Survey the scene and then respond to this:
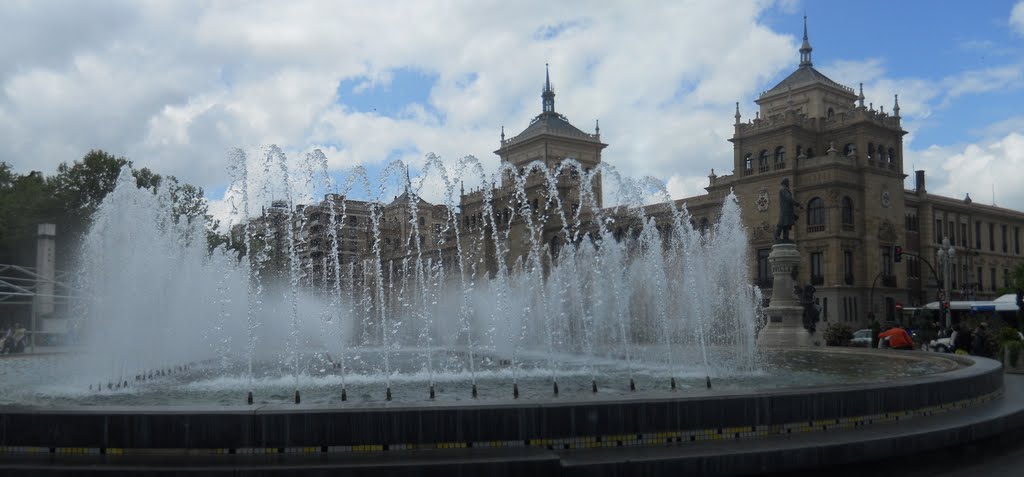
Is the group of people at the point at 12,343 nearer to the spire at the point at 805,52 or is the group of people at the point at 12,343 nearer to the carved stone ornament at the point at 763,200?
the carved stone ornament at the point at 763,200

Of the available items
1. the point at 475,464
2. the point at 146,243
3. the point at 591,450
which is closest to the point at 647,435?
the point at 591,450

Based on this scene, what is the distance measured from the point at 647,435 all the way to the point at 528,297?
121ft

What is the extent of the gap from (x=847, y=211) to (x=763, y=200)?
4.56 m

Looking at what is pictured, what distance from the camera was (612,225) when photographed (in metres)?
60.8

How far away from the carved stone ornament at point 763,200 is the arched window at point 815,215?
7.47ft

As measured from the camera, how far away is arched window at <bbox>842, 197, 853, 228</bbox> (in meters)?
48.5

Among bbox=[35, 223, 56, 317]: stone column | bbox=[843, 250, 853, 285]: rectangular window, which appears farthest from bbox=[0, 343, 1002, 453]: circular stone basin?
bbox=[843, 250, 853, 285]: rectangular window

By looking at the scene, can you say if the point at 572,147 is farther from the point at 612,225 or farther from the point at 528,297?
the point at 528,297

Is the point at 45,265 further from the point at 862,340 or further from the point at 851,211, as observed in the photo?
the point at 851,211

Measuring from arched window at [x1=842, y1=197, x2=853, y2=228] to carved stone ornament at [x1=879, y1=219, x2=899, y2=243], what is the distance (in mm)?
2222

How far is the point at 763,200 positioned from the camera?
1970 inches

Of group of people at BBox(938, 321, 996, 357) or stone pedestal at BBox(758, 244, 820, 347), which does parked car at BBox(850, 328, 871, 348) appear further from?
group of people at BBox(938, 321, 996, 357)

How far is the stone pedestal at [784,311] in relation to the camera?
25734 millimetres

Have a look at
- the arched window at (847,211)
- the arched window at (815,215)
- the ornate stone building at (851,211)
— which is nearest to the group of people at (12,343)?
the ornate stone building at (851,211)
